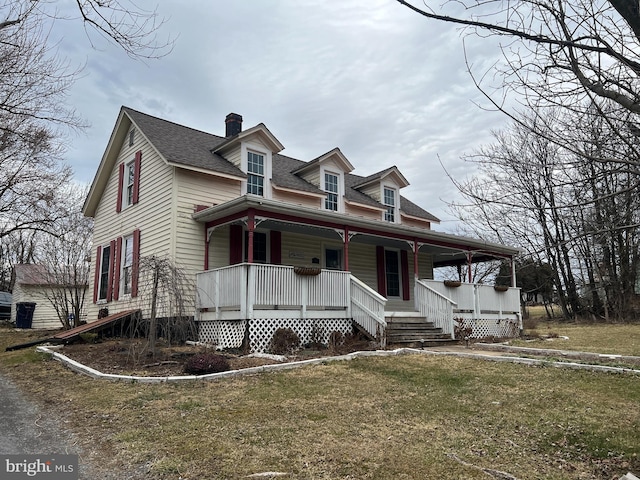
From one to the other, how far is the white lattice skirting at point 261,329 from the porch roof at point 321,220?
8.63ft

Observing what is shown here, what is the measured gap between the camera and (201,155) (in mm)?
15266

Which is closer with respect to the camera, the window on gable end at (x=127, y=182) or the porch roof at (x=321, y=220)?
the porch roof at (x=321, y=220)

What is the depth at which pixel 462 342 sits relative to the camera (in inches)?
538

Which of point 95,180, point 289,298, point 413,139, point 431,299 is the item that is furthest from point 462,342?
point 95,180

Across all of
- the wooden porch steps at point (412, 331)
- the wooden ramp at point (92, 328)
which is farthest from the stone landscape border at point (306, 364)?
the wooden porch steps at point (412, 331)

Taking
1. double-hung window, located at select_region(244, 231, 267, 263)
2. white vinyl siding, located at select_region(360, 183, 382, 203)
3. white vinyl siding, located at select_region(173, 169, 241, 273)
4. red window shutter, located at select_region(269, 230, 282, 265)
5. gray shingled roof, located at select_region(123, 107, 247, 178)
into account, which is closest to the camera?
white vinyl siding, located at select_region(173, 169, 241, 273)

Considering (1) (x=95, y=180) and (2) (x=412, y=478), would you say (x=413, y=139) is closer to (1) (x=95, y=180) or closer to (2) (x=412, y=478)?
(2) (x=412, y=478)

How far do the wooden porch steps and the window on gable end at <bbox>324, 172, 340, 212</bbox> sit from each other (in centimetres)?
552

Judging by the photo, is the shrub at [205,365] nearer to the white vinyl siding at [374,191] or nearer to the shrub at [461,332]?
the shrub at [461,332]

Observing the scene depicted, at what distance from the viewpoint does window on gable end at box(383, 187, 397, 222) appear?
20234 millimetres

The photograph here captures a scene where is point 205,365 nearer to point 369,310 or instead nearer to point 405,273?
point 369,310

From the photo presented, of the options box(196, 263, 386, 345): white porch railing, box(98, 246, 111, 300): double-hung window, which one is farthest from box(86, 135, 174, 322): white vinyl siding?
box(196, 263, 386, 345): white porch railing

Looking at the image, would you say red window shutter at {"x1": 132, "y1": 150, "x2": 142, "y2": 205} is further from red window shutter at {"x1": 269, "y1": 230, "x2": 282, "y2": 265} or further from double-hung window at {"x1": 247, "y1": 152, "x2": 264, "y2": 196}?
red window shutter at {"x1": 269, "y1": 230, "x2": 282, "y2": 265}

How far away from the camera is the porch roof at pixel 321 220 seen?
11.9 meters
